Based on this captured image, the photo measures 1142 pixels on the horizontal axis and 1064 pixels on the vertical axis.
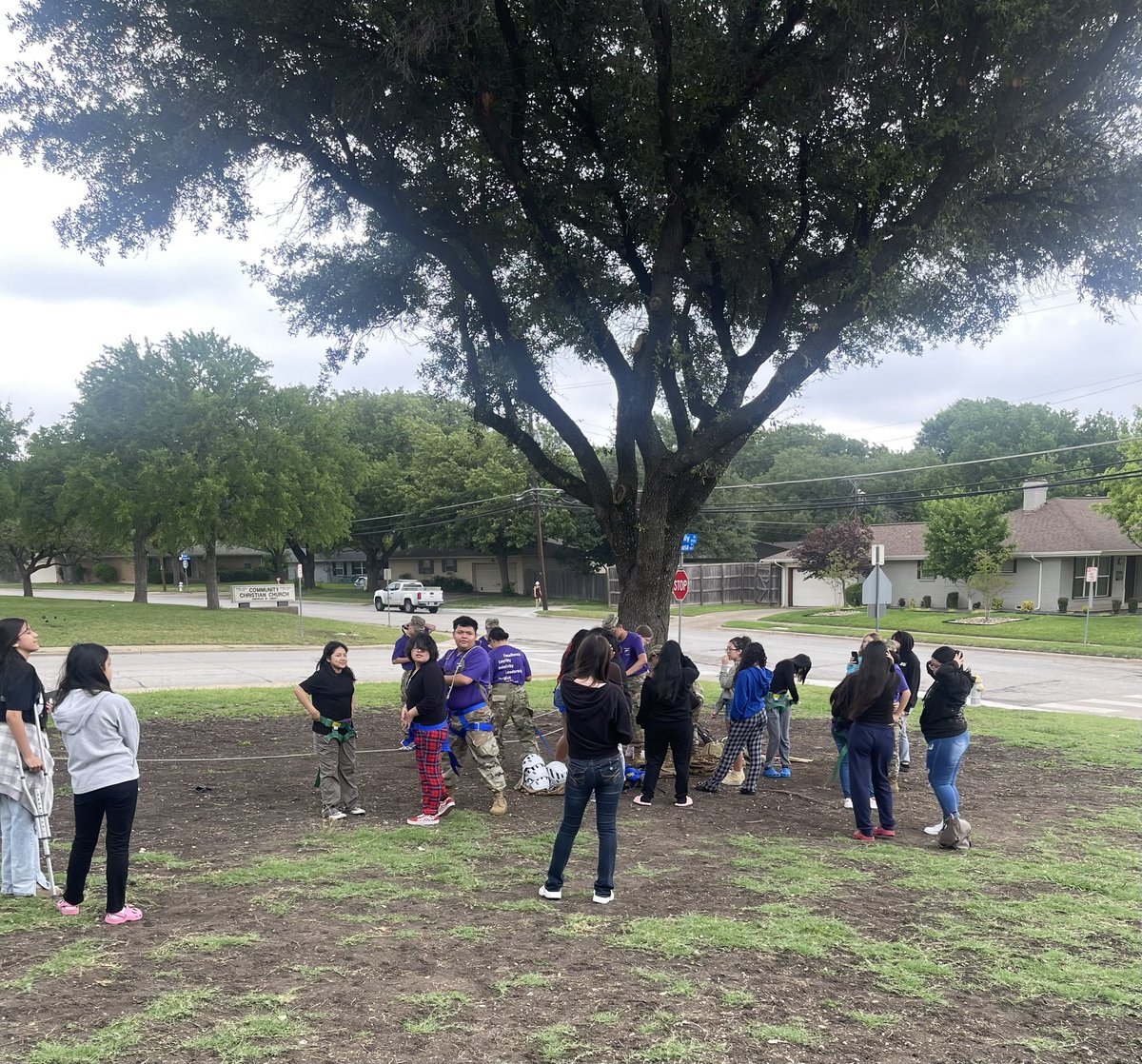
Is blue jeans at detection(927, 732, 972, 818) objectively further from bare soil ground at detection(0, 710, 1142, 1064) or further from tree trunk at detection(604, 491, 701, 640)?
tree trunk at detection(604, 491, 701, 640)

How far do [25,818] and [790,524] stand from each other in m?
64.5

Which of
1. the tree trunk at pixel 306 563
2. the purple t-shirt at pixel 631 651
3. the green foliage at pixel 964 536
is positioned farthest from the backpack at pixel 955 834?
the tree trunk at pixel 306 563

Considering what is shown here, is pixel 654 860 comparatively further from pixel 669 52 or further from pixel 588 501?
pixel 669 52

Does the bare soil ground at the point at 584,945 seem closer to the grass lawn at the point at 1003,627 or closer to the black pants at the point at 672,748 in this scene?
the black pants at the point at 672,748

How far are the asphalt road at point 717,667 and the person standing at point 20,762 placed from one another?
38.1 feet

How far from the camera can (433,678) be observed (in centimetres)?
779

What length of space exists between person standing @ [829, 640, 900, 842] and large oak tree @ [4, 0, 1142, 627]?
3.53 metres

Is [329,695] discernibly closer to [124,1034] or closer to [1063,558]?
[124,1034]

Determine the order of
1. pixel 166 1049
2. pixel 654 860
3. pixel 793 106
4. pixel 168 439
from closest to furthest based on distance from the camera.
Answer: pixel 166 1049, pixel 654 860, pixel 793 106, pixel 168 439

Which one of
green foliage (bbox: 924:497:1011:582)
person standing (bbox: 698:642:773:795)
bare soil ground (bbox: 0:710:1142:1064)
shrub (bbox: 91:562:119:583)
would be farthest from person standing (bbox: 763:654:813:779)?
shrub (bbox: 91:562:119:583)

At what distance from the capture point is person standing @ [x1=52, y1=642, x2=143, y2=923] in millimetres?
5391

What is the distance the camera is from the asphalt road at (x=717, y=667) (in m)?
18.5

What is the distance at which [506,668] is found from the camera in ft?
30.2

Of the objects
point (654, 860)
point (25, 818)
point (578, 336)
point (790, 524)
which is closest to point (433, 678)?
point (654, 860)
